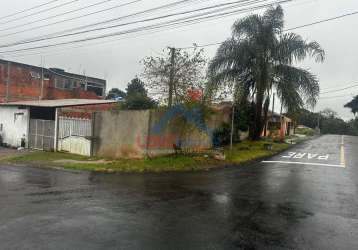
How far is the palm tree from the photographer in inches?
985

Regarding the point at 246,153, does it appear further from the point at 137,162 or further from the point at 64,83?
the point at 64,83

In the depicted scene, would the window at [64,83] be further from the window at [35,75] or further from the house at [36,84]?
the window at [35,75]

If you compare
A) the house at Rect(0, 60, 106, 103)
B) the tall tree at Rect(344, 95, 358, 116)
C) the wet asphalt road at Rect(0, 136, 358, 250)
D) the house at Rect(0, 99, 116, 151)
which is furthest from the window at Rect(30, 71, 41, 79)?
the tall tree at Rect(344, 95, 358, 116)

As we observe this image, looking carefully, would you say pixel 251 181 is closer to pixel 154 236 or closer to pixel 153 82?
pixel 154 236

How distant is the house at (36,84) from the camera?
39.8 m

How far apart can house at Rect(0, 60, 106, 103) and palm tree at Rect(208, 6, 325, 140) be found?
24164 millimetres

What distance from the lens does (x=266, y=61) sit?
994 inches

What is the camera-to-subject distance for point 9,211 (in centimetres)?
778

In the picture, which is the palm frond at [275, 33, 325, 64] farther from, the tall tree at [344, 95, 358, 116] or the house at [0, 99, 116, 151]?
the tall tree at [344, 95, 358, 116]

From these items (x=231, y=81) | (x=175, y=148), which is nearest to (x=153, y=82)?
(x=175, y=148)

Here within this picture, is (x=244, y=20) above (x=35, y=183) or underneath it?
above

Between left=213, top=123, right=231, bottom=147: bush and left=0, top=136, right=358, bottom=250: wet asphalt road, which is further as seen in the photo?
left=213, top=123, right=231, bottom=147: bush

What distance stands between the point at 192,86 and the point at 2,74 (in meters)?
28.8

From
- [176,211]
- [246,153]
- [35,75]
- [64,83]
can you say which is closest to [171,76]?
[246,153]
